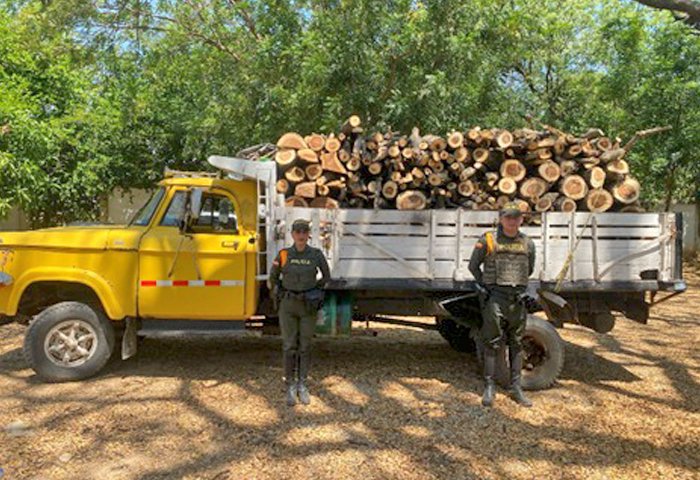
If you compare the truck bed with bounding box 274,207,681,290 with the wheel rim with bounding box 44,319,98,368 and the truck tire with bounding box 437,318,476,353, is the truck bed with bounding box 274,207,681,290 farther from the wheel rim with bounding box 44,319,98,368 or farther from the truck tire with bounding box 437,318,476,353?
the wheel rim with bounding box 44,319,98,368

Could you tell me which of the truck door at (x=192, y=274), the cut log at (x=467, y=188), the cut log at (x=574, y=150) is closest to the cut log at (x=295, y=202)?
the truck door at (x=192, y=274)

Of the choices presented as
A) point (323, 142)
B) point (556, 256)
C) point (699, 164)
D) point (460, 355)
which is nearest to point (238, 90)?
point (323, 142)

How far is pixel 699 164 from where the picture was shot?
16.1 m

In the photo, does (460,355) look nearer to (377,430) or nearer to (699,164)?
(377,430)

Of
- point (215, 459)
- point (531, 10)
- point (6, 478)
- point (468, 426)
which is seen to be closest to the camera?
point (6, 478)

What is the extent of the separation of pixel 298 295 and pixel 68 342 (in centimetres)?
227

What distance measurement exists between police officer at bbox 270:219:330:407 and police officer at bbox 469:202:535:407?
52.9 inches

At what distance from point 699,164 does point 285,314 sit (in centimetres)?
1500

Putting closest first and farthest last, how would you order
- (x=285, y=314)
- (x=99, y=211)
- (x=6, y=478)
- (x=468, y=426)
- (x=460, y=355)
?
(x=6, y=478), (x=468, y=426), (x=285, y=314), (x=460, y=355), (x=99, y=211)

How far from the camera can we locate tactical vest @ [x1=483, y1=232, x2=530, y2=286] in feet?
16.6

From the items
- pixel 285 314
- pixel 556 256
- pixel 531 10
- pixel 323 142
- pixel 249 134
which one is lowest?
pixel 285 314

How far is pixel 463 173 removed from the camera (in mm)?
5961

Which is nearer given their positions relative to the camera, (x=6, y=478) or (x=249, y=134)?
(x=6, y=478)

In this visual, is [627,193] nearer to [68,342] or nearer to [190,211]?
[190,211]
